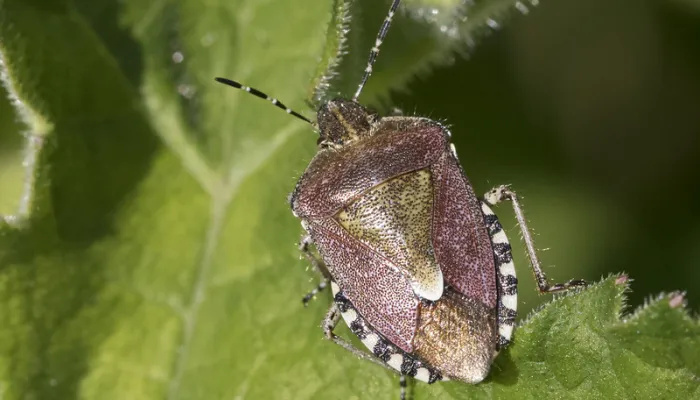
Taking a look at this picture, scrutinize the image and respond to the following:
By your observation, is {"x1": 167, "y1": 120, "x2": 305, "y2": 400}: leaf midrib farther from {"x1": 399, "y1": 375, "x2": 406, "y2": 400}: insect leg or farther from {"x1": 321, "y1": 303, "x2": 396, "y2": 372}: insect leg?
{"x1": 399, "y1": 375, "x2": 406, "y2": 400}: insect leg

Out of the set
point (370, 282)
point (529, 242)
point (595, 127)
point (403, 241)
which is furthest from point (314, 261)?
point (595, 127)

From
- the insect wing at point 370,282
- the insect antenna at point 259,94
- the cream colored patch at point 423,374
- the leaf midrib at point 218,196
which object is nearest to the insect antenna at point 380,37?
the insect antenna at point 259,94

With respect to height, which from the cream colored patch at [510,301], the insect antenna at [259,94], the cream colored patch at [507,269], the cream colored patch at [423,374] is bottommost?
the cream colored patch at [423,374]

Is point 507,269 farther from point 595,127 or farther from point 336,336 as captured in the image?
point 595,127

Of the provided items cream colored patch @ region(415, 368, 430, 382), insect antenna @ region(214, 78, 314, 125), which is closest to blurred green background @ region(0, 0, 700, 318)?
insect antenna @ region(214, 78, 314, 125)

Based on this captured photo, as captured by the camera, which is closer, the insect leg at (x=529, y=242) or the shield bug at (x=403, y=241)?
the shield bug at (x=403, y=241)

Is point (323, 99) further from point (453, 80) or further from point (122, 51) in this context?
point (453, 80)

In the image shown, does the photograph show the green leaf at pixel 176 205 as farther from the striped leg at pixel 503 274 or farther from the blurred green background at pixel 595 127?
the blurred green background at pixel 595 127

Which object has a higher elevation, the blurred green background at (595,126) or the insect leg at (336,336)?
the blurred green background at (595,126)
